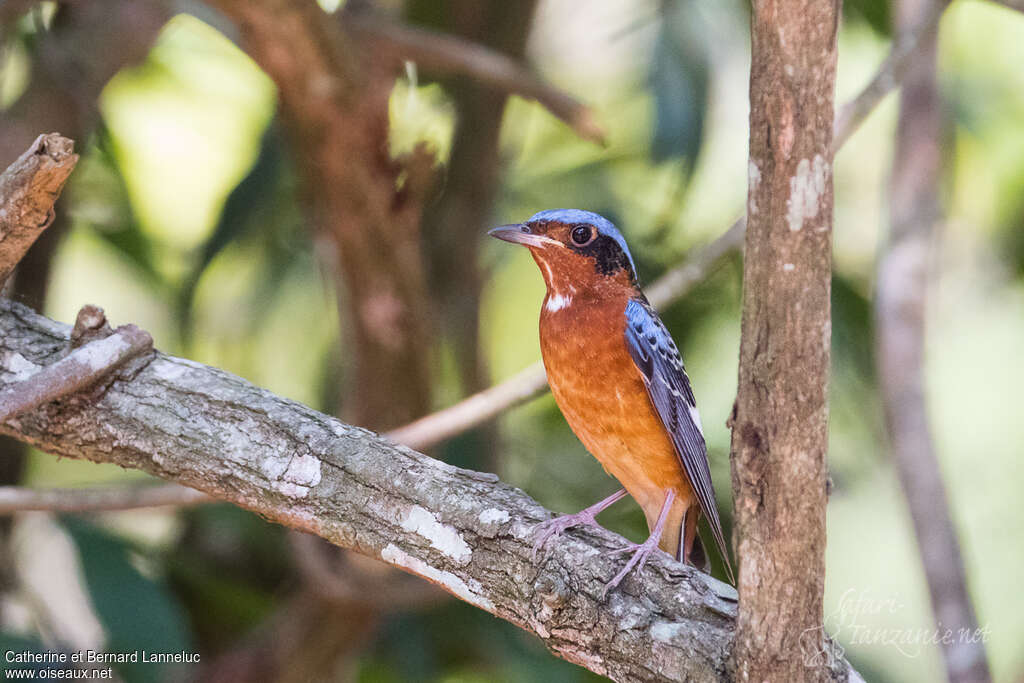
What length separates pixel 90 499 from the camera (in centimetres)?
393

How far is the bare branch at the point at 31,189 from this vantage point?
Result: 2.67 m

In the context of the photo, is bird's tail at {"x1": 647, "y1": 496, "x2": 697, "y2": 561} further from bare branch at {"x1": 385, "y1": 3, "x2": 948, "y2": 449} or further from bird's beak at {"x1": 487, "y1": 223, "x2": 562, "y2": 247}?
bird's beak at {"x1": 487, "y1": 223, "x2": 562, "y2": 247}

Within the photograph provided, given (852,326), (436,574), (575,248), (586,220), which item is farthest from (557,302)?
(852,326)


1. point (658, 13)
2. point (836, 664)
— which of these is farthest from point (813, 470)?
point (658, 13)

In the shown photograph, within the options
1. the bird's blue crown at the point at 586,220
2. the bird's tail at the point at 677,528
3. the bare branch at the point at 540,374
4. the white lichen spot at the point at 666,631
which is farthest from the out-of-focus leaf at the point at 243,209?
the white lichen spot at the point at 666,631

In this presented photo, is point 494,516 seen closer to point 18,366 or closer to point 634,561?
point 634,561

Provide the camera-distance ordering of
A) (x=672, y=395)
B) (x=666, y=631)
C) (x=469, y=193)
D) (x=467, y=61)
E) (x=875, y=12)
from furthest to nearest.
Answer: (x=469, y=193)
(x=875, y=12)
(x=467, y=61)
(x=672, y=395)
(x=666, y=631)

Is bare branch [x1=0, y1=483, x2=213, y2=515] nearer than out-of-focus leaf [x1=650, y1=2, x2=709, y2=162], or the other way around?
bare branch [x1=0, y1=483, x2=213, y2=515]

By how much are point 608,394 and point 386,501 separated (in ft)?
3.56

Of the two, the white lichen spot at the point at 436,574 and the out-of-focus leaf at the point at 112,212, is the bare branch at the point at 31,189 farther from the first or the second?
the out-of-focus leaf at the point at 112,212

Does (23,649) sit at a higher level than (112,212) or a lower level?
lower

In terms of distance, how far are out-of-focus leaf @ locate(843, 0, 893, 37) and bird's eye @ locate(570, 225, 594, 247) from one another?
2.94 meters

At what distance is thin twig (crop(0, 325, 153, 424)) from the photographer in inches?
110

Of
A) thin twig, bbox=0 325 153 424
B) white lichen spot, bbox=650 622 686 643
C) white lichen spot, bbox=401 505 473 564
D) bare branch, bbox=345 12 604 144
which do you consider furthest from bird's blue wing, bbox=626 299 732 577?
bare branch, bbox=345 12 604 144
